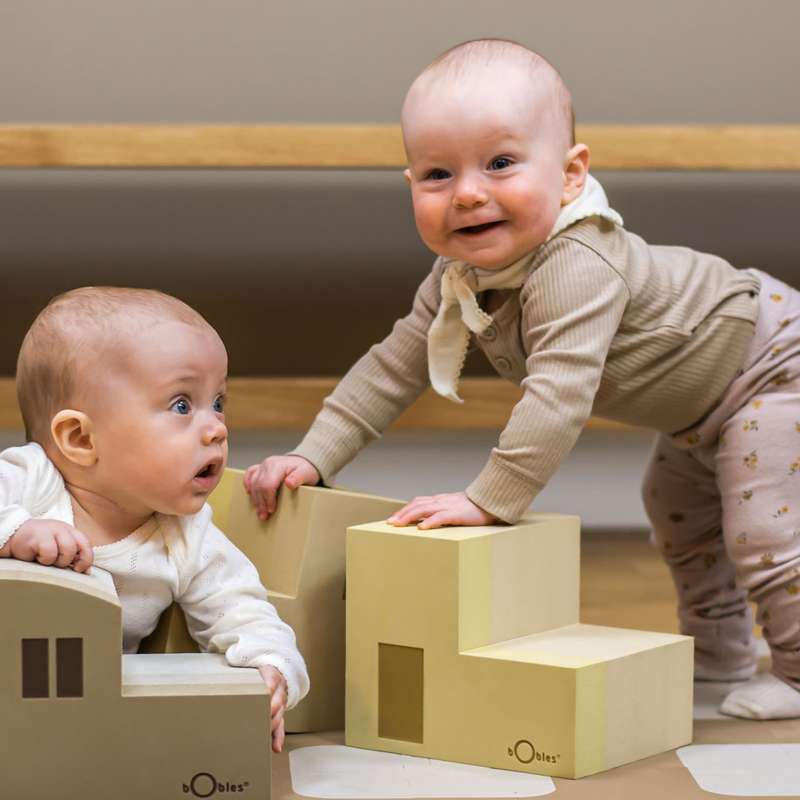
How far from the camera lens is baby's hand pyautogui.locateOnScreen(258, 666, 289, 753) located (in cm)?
96

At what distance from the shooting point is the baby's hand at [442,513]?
3.58 feet

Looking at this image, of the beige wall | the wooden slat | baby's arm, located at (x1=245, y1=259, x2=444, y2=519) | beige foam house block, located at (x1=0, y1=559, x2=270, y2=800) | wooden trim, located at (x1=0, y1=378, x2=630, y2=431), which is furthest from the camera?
the beige wall

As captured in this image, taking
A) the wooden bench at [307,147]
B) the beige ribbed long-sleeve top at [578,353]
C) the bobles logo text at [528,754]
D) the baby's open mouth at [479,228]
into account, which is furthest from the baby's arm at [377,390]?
the wooden bench at [307,147]

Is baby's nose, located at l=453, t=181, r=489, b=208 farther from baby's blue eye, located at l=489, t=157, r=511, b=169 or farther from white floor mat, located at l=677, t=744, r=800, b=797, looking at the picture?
white floor mat, located at l=677, t=744, r=800, b=797

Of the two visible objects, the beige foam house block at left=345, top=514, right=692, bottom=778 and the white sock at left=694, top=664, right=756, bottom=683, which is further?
the white sock at left=694, top=664, right=756, bottom=683

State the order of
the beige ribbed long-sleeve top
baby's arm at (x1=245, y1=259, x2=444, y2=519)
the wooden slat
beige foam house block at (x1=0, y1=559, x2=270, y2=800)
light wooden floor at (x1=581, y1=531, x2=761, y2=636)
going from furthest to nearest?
the wooden slat < light wooden floor at (x1=581, y1=531, x2=761, y2=636) < baby's arm at (x1=245, y1=259, x2=444, y2=519) < the beige ribbed long-sleeve top < beige foam house block at (x1=0, y1=559, x2=270, y2=800)

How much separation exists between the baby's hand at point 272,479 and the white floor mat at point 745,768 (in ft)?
1.24

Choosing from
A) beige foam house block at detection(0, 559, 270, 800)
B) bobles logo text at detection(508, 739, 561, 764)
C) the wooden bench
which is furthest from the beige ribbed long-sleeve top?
the wooden bench

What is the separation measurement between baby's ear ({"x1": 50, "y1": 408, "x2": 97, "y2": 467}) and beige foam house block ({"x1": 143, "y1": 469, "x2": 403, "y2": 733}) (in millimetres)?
166

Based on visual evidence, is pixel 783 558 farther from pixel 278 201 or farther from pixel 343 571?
pixel 278 201

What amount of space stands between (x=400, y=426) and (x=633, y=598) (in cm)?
41

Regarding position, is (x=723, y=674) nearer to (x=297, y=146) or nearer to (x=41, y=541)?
(x=41, y=541)

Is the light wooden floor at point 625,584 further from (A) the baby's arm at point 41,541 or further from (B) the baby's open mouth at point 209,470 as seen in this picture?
(A) the baby's arm at point 41,541

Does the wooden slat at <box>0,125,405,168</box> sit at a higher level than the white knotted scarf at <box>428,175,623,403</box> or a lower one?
higher
